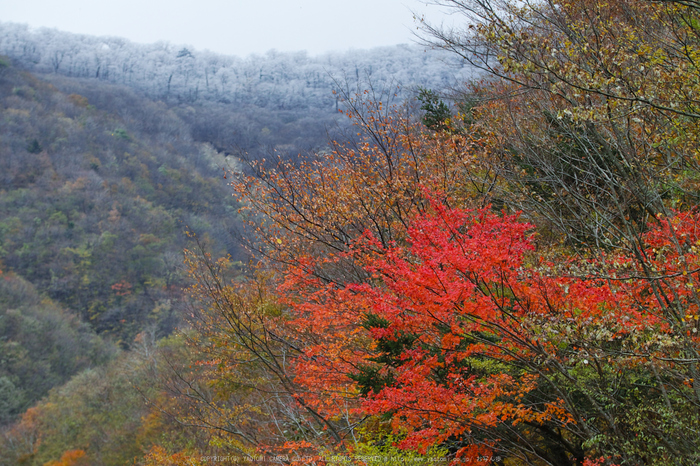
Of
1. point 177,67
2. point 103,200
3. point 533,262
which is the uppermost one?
point 177,67

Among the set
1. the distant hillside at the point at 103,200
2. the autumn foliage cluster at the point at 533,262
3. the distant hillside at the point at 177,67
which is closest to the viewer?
the autumn foliage cluster at the point at 533,262

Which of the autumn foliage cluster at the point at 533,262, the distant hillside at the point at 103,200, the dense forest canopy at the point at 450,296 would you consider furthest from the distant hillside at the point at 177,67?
the autumn foliage cluster at the point at 533,262

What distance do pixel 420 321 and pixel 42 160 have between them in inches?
2740

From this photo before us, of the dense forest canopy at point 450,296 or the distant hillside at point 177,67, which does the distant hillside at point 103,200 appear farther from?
the distant hillside at point 177,67

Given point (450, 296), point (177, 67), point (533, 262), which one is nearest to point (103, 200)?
point (177, 67)

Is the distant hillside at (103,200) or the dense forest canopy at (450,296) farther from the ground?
the dense forest canopy at (450,296)

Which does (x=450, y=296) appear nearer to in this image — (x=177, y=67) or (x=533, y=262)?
(x=533, y=262)

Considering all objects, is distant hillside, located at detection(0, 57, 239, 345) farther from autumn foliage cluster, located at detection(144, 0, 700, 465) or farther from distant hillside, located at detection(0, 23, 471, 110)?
autumn foliage cluster, located at detection(144, 0, 700, 465)

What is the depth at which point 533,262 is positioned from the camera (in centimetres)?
779

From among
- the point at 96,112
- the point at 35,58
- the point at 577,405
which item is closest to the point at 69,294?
the point at 96,112

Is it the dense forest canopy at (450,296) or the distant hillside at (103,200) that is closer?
the dense forest canopy at (450,296)

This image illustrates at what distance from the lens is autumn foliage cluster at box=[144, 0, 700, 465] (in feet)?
16.4

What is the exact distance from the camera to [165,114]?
87250 mm

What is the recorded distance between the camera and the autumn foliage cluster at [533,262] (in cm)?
498
